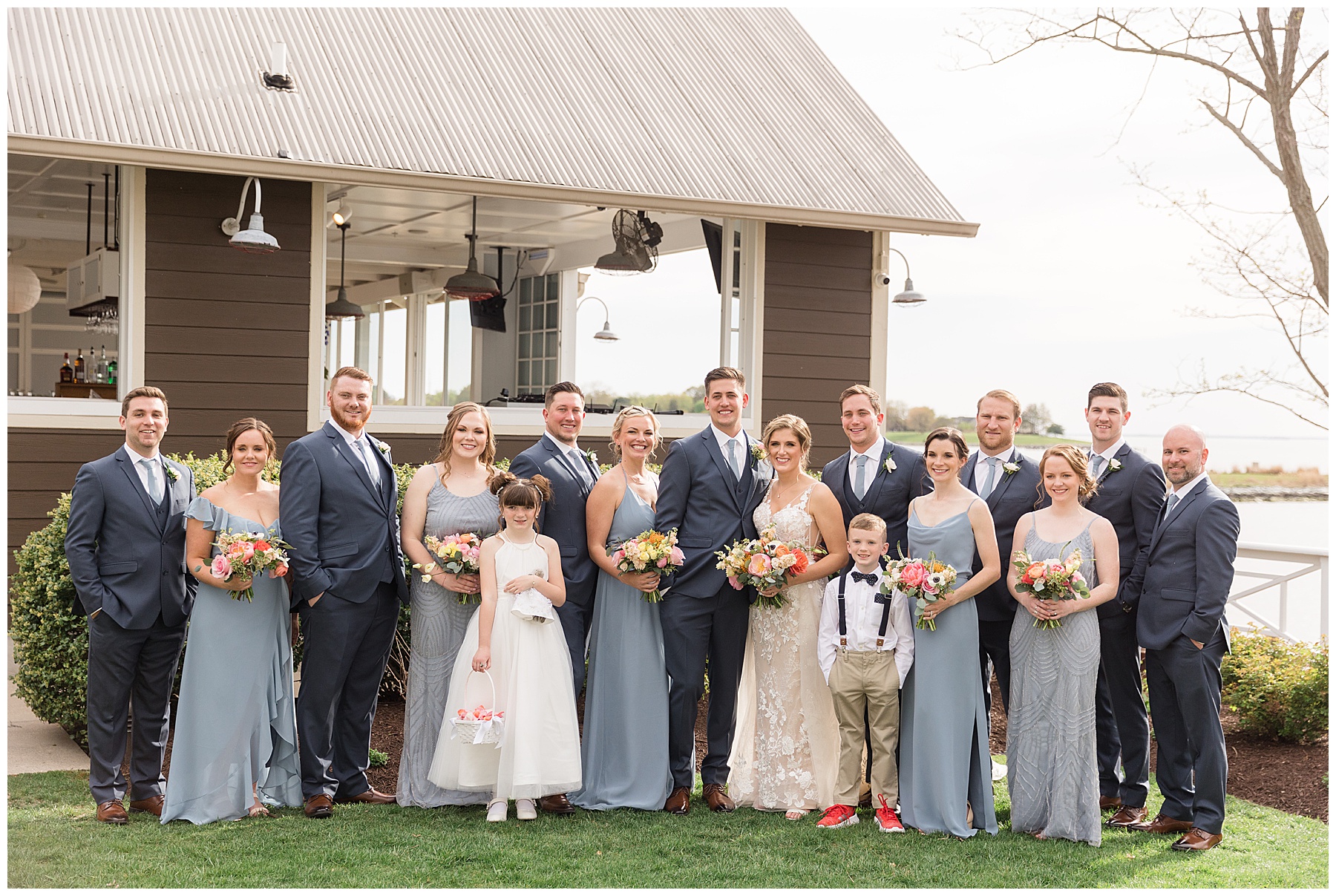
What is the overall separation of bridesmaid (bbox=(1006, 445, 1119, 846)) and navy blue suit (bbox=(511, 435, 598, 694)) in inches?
84.5

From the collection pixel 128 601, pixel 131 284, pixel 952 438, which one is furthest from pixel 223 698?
pixel 131 284

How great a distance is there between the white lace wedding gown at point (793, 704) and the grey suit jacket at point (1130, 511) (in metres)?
1.44

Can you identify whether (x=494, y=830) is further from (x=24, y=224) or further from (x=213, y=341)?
(x=24, y=224)

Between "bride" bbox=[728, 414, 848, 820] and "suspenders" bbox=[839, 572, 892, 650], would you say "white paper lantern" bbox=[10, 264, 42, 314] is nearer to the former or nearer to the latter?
"bride" bbox=[728, 414, 848, 820]

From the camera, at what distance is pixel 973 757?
5.71 meters

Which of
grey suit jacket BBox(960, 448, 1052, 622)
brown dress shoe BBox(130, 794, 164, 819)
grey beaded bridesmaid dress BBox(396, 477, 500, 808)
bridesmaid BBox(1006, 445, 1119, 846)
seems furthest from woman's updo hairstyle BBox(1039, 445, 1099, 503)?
brown dress shoe BBox(130, 794, 164, 819)

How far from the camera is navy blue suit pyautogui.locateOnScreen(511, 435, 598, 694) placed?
600cm

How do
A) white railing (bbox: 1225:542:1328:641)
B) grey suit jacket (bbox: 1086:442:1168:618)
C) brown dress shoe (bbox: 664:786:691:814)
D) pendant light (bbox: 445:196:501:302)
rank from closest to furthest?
grey suit jacket (bbox: 1086:442:1168:618)
brown dress shoe (bbox: 664:786:691:814)
white railing (bbox: 1225:542:1328:641)
pendant light (bbox: 445:196:501:302)

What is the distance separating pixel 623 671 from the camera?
238 inches

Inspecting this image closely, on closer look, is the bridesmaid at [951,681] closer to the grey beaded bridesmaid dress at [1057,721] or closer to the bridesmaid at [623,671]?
the grey beaded bridesmaid dress at [1057,721]

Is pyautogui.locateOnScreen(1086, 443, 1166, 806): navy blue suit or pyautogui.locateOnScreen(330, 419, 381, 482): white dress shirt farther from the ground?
pyautogui.locateOnScreen(330, 419, 381, 482): white dress shirt

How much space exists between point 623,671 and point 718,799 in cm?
81

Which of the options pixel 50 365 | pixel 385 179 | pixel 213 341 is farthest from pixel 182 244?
pixel 50 365

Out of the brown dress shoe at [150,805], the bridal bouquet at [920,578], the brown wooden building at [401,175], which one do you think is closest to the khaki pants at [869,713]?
the bridal bouquet at [920,578]
